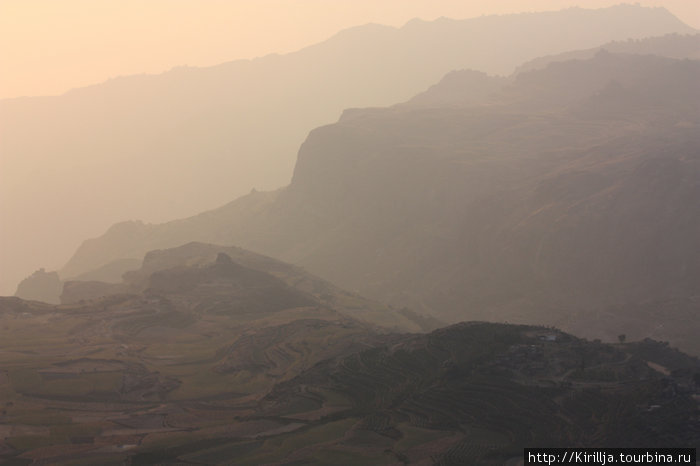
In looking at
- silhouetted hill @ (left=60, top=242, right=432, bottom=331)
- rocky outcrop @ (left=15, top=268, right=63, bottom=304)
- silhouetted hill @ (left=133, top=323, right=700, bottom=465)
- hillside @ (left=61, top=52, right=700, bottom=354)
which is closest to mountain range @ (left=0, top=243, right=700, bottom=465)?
silhouetted hill @ (left=133, top=323, right=700, bottom=465)

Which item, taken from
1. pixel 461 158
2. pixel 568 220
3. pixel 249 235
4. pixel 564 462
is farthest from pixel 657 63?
pixel 564 462

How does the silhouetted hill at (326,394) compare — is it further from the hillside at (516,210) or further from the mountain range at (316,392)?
the hillside at (516,210)

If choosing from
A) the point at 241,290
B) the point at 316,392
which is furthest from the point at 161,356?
the point at 241,290

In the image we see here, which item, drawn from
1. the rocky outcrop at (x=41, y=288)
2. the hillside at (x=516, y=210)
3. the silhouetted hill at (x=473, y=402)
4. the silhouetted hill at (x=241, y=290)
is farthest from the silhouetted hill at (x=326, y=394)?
the rocky outcrop at (x=41, y=288)

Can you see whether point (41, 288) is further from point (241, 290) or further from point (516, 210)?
point (516, 210)

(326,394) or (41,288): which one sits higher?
(41,288)

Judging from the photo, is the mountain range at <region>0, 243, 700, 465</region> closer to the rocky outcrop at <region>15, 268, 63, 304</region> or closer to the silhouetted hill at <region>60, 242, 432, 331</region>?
the silhouetted hill at <region>60, 242, 432, 331</region>

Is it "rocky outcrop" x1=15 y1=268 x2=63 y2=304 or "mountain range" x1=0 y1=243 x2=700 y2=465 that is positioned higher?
"rocky outcrop" x1=15 y1=268 x2=63 y2=304

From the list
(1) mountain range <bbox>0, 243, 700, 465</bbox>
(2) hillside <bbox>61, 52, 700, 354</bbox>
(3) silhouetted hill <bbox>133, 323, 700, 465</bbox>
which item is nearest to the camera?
(3) silhouetted hill <bbox>133, 323, 700, 465</bbox>
